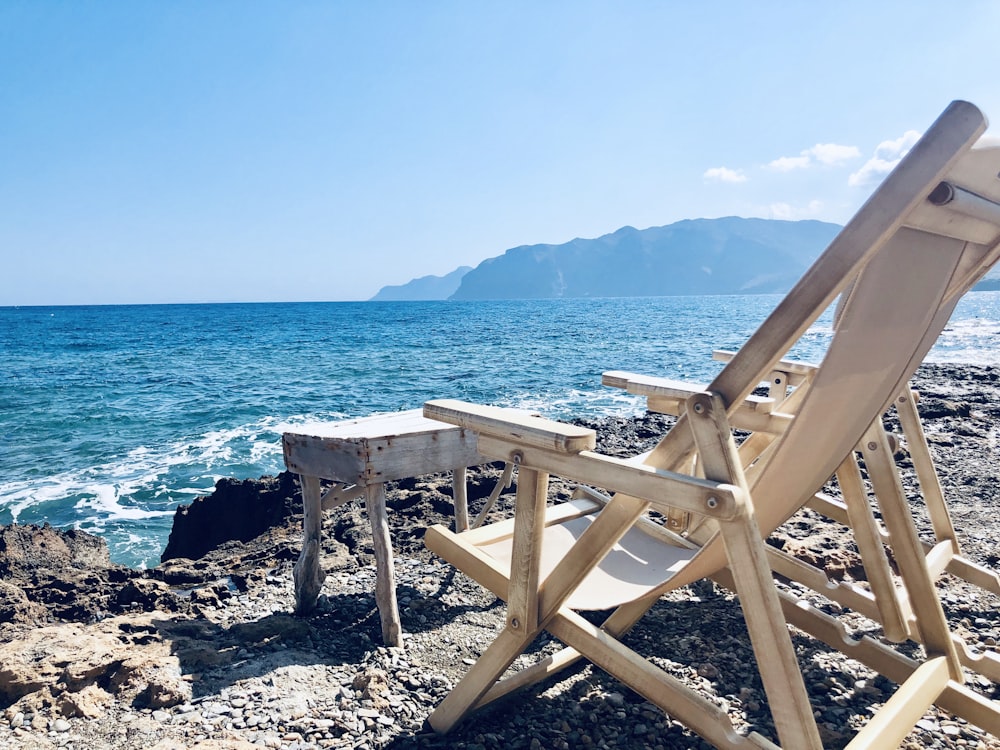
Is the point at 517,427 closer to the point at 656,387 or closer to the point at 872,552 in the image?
the point at 656,387

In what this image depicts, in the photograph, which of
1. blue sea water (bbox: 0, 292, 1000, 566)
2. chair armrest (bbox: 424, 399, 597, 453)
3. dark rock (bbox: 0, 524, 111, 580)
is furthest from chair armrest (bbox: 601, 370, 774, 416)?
A: blue sea water (bbox: 0, 292, 1000, 566)

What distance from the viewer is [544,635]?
315 cm

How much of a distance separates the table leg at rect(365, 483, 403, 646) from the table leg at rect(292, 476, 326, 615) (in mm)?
387

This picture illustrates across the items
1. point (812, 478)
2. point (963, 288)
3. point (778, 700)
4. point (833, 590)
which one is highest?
point (963, 288)

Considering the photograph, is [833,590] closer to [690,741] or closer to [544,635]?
[690,741]

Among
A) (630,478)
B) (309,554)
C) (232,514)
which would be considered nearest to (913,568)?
(630,478)

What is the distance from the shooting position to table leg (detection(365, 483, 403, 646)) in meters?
2.99

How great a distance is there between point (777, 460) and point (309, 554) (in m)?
2.37

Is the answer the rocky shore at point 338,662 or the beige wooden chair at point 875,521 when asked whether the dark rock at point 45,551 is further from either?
the beige wooden chair at point 875,521

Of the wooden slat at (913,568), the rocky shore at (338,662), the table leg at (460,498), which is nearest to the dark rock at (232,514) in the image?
the rocky shore at (338,662)

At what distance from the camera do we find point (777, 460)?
1.81 metres

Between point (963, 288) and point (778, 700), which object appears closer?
point (778, 700)

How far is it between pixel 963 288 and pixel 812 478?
0.72m

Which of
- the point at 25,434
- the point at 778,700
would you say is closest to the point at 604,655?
the point at 778,700
